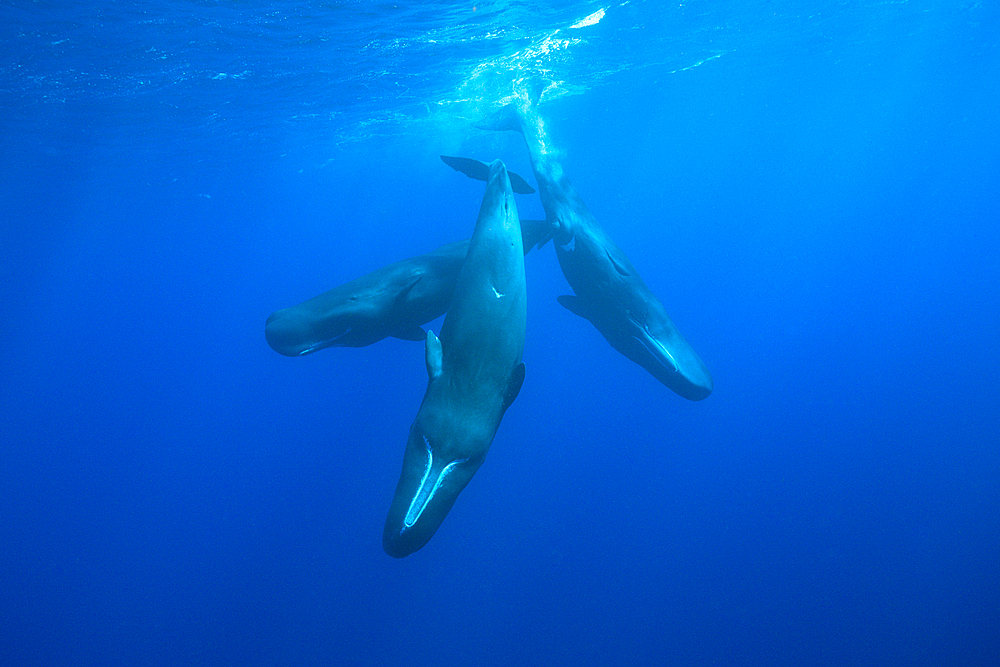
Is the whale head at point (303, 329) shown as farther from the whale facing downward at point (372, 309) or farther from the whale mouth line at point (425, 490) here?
the whale mouth line at point (425, 490)

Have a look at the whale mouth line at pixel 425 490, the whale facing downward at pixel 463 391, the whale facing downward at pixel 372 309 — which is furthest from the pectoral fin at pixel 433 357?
the whale facing downward at pixel 372 309

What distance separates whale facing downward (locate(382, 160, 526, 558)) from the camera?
352 centimetres

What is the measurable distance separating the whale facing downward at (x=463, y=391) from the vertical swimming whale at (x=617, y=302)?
6.14 feet

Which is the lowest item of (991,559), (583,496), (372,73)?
(991,559)

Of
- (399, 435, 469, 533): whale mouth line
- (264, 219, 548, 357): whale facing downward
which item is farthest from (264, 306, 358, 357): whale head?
(399, 435, 469, 533): whale mouth line

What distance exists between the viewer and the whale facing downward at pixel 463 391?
3.52m

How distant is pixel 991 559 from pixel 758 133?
5904 centimetres

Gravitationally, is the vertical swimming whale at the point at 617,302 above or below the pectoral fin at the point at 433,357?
above

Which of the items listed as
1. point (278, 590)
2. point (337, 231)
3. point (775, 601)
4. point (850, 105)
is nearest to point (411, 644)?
point (278, 590)

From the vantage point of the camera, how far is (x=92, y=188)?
3186 centimetres

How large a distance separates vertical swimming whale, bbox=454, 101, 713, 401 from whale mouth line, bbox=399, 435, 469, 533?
2824 millimetres

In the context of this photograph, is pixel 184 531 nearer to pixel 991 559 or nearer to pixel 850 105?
pixel 991 559

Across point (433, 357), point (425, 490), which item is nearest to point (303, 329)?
point (433, 357)

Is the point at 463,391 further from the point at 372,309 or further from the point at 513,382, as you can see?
the point at 372,309
